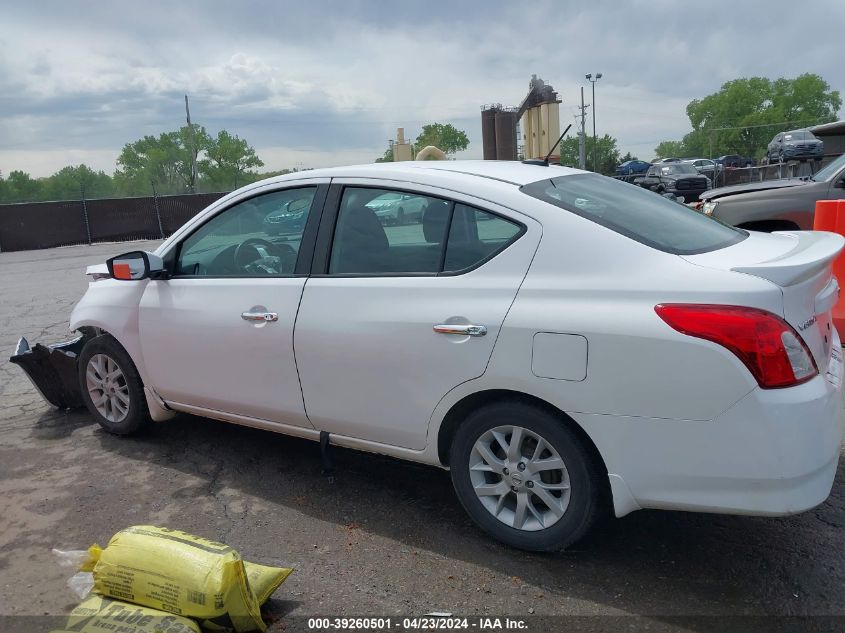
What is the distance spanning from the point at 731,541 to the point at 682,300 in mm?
1253

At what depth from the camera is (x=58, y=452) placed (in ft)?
15.4

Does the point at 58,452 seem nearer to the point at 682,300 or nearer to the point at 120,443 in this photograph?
the point at 120,443

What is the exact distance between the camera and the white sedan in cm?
259

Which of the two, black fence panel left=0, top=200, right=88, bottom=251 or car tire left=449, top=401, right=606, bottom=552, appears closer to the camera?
car tire left=449, top=401, right=606, bottom=552

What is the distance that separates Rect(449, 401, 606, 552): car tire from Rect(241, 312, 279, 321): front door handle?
3.72 feet

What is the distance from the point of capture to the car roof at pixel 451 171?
3.46m

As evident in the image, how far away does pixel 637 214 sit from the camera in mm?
3260

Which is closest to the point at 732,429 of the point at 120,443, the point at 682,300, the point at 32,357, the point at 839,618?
the point at 682,300

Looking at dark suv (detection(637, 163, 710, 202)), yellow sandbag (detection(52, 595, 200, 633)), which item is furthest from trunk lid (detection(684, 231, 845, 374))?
dark suv (detection(637, 163, 710, 202))

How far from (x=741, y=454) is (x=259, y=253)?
2.64 m

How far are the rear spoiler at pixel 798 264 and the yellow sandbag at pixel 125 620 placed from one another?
238 centimetres

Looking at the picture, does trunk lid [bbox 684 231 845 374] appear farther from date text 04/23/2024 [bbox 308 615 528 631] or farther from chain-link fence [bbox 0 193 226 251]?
chain-link fence [bbox 0 193 226 251]

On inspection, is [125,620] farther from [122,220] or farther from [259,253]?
[122,220]

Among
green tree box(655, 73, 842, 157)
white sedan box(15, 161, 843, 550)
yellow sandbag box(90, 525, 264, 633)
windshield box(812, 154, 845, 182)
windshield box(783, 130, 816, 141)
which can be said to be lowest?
yellow sandbag box(90, 525, 264, 633)
